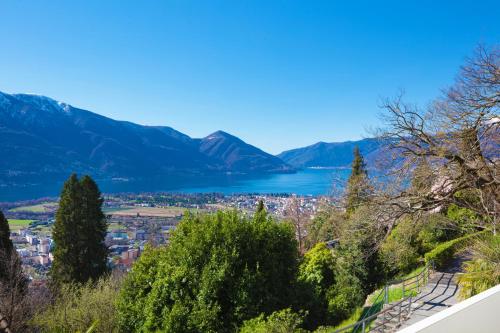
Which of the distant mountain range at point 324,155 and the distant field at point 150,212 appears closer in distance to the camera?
the distant field at point 150,212

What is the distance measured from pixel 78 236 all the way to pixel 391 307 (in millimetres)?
13286

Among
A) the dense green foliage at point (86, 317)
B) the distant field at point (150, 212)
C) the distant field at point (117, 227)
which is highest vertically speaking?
the dense green foliage at point (86, 317)

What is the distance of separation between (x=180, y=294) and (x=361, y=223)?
5497 millimetres

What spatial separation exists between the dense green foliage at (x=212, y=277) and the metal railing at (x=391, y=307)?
1726 millimetres

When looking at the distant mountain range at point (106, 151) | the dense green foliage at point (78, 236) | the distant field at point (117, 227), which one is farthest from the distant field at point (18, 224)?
the distant mountain range at point (106, 151)

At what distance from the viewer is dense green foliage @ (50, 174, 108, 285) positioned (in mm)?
14719

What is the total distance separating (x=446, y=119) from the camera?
344 inches

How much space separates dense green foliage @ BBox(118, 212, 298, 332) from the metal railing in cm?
173

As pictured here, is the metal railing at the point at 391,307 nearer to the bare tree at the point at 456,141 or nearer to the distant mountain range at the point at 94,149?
the bare tree at the point at 456,141

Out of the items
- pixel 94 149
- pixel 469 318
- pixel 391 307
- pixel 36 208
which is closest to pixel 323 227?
pixel 391 307

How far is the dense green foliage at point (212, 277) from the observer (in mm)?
6391

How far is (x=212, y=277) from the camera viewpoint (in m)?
6.53

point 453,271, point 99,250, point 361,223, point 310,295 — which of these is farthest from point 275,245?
point 99,250

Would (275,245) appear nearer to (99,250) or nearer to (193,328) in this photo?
(193,328)
